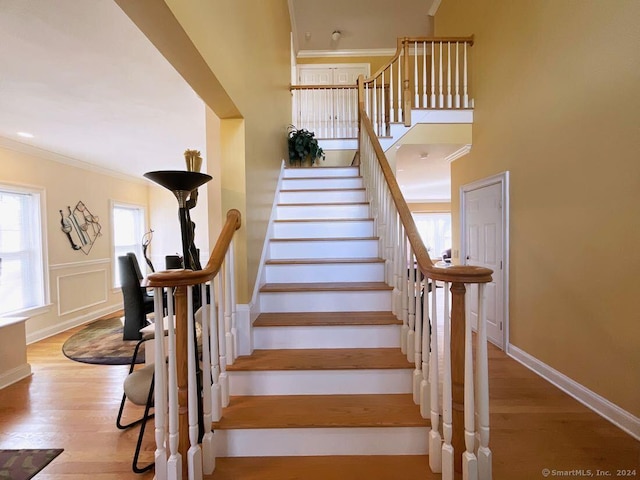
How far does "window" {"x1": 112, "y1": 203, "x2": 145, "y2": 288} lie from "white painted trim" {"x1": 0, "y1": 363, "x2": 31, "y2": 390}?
274cm

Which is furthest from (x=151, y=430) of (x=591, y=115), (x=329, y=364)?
(x=591, y=115)

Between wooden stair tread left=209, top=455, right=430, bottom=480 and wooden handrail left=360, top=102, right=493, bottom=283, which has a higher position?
wooden handrail left=360, top=102, right=493, bottom=283

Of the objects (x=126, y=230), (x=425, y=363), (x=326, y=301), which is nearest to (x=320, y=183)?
(x=326, y=301)

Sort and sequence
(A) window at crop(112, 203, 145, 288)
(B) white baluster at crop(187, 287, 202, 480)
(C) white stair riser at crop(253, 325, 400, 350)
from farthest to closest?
(A) window at crop(112, 203, 145, 288) → (C) white stair riser at crop(253, 325, 400, 350) → (B) white baluster at crop(187, 287, 202, 480)

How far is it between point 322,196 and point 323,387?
6.82 ft

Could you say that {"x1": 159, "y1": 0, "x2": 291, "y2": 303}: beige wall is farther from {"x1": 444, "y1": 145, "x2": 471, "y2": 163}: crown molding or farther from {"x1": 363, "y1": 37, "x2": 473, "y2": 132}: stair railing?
{"x1": 444, "y1": 145, "x2": 471, "y2": 163}: crown molding

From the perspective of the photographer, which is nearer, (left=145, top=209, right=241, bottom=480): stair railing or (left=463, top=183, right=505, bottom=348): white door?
(left=145, top=209, right=241, bottom=480): stair railing

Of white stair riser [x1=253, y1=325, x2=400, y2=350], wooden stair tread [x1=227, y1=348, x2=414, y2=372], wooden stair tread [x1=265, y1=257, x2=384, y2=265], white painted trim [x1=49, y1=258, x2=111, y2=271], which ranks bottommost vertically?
wooden stair tread [x1=227, y1=348, x2=414, y2=372]

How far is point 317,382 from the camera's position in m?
1.61

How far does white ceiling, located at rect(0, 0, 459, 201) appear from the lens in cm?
160

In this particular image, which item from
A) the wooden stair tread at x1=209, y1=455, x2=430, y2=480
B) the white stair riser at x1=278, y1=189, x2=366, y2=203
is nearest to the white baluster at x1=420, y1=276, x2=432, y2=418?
the wooden stair tread at x1=209, y1=455, x2=430, y2=480

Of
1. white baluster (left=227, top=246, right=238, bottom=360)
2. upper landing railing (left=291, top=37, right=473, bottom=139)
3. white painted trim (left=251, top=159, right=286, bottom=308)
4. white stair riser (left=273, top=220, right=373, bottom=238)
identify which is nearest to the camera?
white baluster (left=227, top=246, right=238, bottom=360)

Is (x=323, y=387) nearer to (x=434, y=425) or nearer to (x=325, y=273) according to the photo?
(x=434, y=425)

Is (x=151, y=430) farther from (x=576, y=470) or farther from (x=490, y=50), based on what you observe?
(x=490, y=50)
